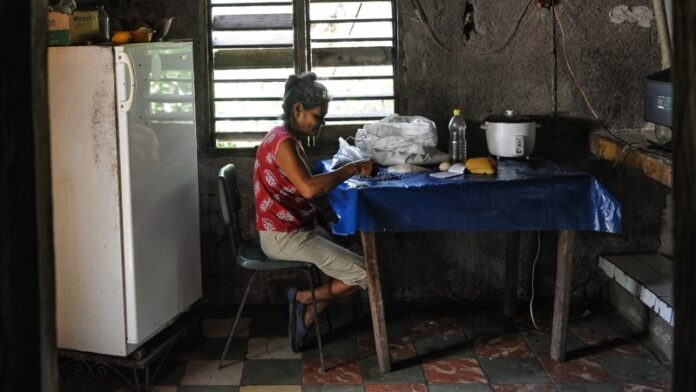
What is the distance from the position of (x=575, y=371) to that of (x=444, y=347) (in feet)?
2.26

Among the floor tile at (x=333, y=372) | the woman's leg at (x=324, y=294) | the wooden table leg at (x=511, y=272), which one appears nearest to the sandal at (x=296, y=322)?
the woman's leg at (x=324, y=294)

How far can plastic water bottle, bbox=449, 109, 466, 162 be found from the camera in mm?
4905

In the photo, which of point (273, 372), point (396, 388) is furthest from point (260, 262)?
point (396, 388)

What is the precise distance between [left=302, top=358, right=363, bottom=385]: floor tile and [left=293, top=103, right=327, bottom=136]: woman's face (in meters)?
1.15

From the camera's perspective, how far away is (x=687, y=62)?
1.76m

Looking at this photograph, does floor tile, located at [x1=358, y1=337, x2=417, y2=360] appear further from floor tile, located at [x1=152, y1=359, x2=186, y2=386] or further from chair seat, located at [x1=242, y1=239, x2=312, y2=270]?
floor tile, located at [x1=152, y1=359, x2=186, y2=386]

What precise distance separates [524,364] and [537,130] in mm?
1400

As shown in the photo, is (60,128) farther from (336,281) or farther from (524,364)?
(524,364)

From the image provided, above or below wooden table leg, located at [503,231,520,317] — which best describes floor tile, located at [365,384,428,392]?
below

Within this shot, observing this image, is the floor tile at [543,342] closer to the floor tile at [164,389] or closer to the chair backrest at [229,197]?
the chair backrest at [229,197]

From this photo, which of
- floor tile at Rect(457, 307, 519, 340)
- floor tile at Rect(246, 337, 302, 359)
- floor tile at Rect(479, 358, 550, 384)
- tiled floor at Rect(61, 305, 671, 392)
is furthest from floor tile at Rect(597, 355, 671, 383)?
floor tile at Rect(246, 337, 302, 359)

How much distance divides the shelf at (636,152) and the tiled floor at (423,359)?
93 centimetres

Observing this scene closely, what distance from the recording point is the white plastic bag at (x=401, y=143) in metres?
4.69

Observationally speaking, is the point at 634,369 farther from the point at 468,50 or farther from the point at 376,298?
the point at 468,50
